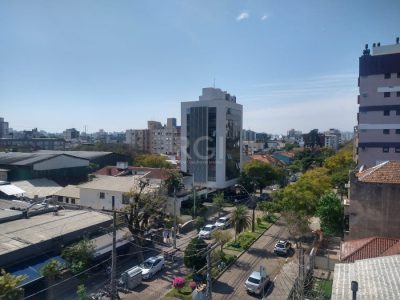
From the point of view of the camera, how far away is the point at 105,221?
26688mm

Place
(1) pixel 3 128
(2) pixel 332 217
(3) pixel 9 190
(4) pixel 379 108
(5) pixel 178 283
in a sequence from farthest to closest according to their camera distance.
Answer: (1) pixel 3 128
(4) pixel 379 108
(3) pixel 9 190
(2) pixel 332 217
(5) pixel 178 283

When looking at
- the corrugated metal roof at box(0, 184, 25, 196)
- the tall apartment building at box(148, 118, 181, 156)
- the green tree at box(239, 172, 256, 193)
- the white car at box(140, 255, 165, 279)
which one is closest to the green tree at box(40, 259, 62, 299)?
the white car at box(140, 255, 165, 279)

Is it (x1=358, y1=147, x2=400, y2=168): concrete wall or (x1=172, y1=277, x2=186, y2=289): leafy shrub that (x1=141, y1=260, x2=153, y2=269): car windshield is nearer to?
(x1=172, y1=277, x2=186, y2=289): leafy shrub

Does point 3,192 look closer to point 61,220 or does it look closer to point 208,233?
point 61,220

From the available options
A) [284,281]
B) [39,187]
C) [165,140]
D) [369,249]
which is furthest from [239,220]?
[165,140]

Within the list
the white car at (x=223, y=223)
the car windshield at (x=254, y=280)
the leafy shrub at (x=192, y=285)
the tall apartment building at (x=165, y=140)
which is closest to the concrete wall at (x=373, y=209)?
the car windshield at (x=254, y=280)

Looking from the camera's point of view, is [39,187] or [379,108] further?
[39,187]

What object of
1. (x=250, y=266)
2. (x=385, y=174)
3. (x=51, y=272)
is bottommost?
(x=250, y=266)

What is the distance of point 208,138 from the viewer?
54250 millimetres

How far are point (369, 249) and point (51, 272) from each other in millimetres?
18319

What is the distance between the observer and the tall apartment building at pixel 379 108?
37.7 metres

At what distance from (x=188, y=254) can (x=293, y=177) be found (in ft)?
191

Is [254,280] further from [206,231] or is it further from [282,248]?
[206,231]

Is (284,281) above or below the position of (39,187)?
below
